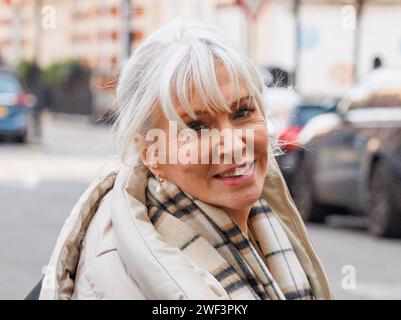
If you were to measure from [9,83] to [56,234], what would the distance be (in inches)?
560

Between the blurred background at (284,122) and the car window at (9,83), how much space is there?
0.03 meters

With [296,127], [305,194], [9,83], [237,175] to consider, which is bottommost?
[9,83]

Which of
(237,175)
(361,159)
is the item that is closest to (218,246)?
(237,175)

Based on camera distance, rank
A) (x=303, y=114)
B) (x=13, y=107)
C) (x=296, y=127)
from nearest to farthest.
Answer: (x=296, y=127)
(x=303, y=114)
(x=13, y=107)

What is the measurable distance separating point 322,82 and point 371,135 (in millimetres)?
20231

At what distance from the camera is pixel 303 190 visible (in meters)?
12.8

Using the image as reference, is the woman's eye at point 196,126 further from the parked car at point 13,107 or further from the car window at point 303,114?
the parked car at point 13,107

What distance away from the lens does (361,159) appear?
37.3 feet

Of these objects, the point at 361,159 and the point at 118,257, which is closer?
the point at 118,257

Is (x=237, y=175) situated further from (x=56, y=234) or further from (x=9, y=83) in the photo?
(x=9, y=83)

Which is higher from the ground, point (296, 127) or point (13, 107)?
point (296, 127)

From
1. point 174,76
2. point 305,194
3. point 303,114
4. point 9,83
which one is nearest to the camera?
point 174,76

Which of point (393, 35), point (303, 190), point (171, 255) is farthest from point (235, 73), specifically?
point (393, 35)

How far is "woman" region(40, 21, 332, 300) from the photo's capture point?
1971 mm
